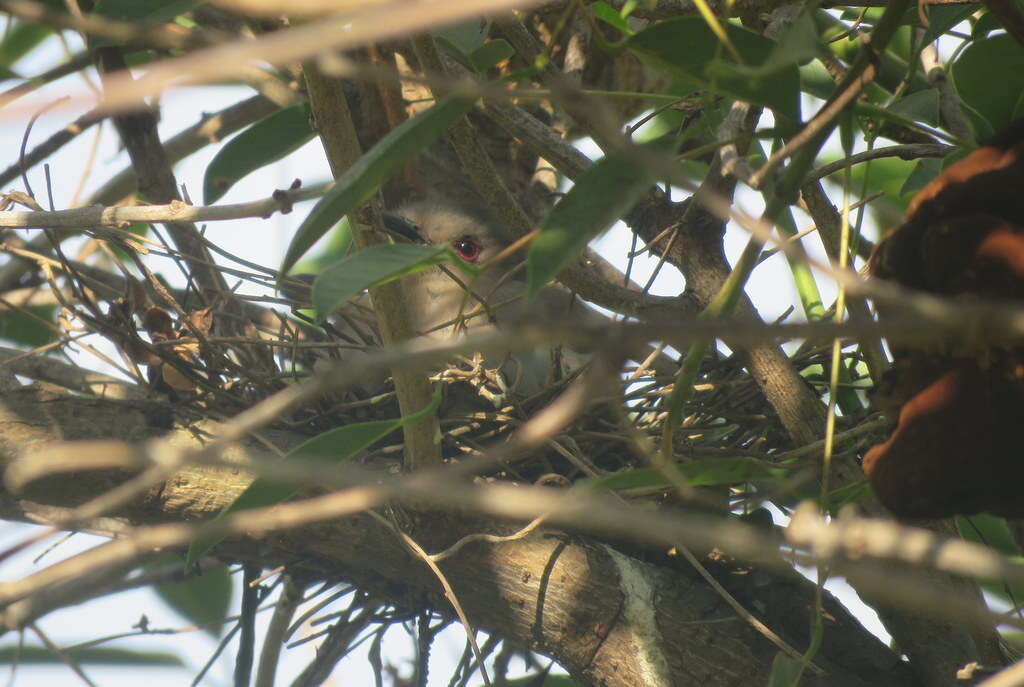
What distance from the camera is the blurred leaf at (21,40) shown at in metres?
1.79

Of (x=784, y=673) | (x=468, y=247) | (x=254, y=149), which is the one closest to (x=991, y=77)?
(x=784, y=673)

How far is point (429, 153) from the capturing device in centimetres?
166

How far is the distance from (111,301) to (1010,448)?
1166mm

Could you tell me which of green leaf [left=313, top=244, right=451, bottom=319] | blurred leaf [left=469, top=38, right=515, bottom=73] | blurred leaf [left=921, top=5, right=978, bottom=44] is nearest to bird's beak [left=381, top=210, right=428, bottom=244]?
blurred leaf [left=469, top=38, right=515, bottom=73]

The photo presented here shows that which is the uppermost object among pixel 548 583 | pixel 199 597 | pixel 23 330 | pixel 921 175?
pixel 23 330

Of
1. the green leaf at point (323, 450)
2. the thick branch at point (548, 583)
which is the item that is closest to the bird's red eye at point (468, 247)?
the thick branch at point (548, 583)

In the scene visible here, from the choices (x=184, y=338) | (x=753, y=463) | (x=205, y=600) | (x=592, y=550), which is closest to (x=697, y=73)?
(x=753, y=463)

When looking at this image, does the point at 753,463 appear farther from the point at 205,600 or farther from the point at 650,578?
the point at 205,600

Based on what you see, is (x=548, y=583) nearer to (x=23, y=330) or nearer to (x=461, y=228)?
(x=461, y=228)

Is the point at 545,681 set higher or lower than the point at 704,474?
lower

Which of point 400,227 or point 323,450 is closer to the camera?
point 323,450

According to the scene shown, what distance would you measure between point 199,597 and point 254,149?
2.85 feet

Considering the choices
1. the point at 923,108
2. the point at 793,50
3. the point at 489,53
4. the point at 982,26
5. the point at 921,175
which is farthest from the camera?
the point at 921,175

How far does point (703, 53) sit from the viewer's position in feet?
2.56
